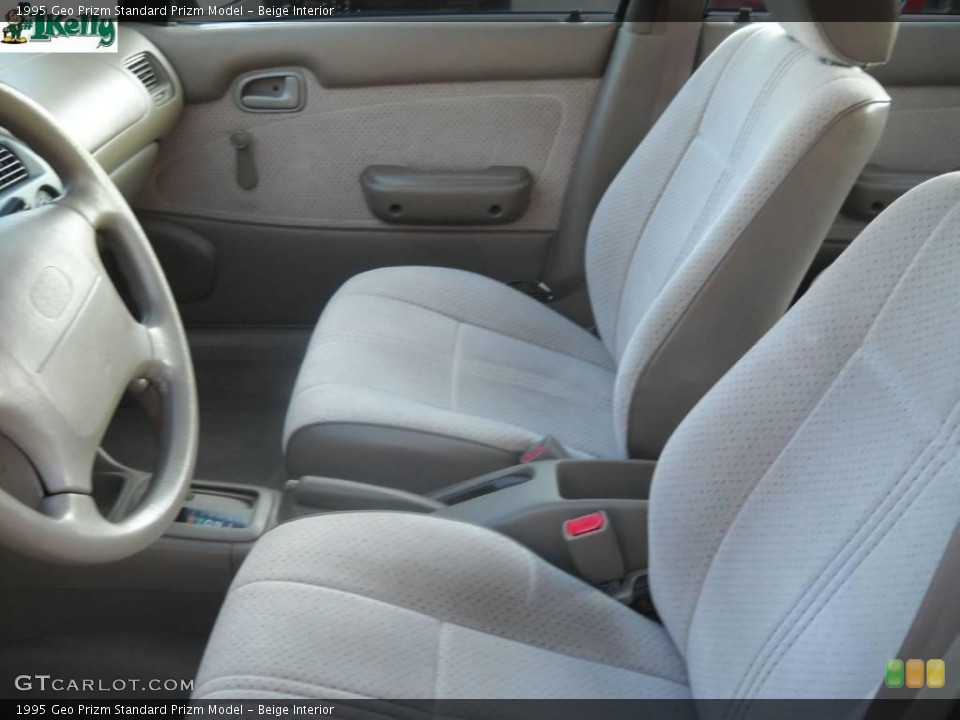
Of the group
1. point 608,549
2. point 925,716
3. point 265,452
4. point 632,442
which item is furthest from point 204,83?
point 925,716

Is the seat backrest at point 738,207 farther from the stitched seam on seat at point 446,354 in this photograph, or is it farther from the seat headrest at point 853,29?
the stitched seam on seat at point 446,354

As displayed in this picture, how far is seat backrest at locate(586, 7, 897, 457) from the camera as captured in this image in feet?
4.08

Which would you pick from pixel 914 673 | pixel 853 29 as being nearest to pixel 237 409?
pixel 853 29

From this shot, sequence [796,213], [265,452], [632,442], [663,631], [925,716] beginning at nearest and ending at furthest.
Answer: [925,716] < [663,631] < [796,213] < [632,442] < [265,452]

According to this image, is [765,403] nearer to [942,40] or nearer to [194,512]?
[194,512]

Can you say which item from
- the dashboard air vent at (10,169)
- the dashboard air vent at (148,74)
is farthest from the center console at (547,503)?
the dashboard air vent at (148,74)

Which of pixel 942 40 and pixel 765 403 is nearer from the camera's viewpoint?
pixel 765 403

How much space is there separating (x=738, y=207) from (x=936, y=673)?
685mm

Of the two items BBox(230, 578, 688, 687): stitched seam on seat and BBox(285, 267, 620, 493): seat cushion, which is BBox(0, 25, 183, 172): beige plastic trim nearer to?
BBox(285, 267, 620, 493): seat cushion

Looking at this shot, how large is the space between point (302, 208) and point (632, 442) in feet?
3.61

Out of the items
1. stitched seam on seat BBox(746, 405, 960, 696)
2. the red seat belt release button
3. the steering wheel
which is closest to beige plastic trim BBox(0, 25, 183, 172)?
the steering wheel

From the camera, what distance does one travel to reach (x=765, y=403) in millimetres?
1000

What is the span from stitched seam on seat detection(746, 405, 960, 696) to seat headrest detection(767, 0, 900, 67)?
618 mm

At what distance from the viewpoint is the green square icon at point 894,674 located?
726 millimetres
